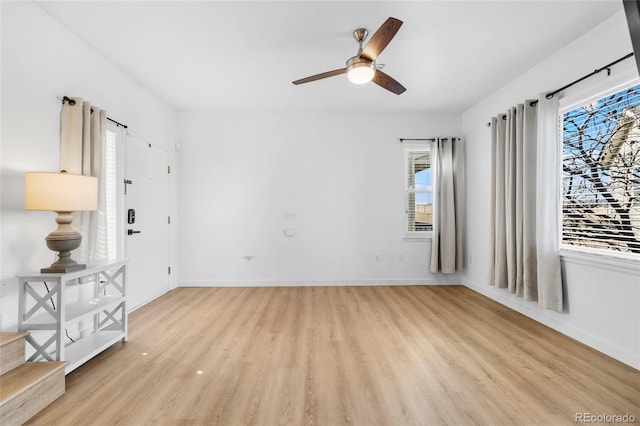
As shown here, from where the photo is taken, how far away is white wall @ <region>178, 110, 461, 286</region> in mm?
4500

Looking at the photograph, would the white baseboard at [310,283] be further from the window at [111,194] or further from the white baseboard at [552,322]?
the window at [111,194]

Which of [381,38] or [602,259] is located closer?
[381,38]

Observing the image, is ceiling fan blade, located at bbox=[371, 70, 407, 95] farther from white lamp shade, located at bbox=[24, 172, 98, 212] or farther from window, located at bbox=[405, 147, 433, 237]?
white lamp shade, located at bbox=[24, 172, 98, 212]

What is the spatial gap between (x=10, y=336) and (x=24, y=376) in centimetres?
30

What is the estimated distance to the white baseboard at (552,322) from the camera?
2.21m

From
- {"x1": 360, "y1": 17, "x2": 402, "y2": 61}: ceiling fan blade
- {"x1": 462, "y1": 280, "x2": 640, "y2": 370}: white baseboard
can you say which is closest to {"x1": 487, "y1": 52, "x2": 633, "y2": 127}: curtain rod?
{"x1": 360, "y1": 17, "x2": 402, "y2": 61}: ceiling fan blade

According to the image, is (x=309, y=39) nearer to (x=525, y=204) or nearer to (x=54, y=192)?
(x=54, y=192)

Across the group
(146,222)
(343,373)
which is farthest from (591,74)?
(146,222)

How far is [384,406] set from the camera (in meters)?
1.69

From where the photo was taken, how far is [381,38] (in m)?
1.98

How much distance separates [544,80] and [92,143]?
14.7ft

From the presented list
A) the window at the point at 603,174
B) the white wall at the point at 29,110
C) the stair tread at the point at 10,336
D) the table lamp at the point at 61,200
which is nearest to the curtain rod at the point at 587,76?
the window at the point at 603,174

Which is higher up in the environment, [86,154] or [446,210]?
[86,154]

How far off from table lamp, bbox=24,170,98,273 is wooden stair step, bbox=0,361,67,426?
1.99ft
